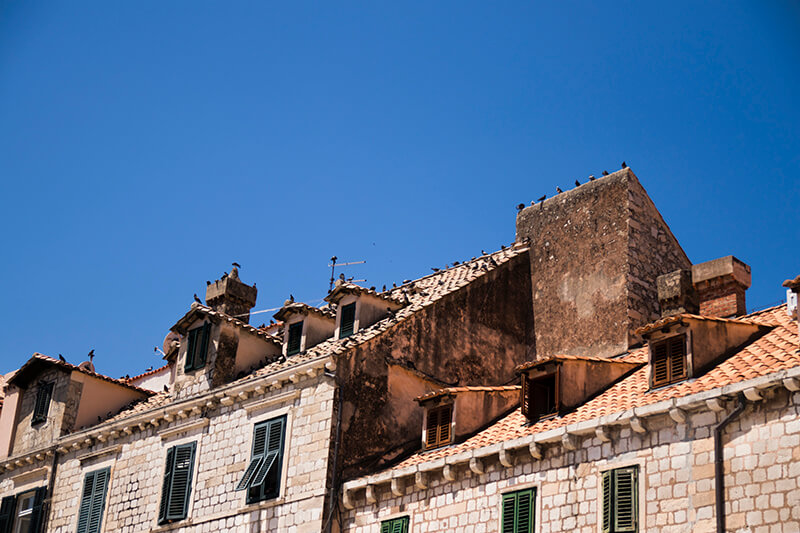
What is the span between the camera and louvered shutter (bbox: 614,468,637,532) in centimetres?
1819

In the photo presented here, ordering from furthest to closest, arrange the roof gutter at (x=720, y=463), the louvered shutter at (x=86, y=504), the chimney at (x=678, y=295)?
the louvered shutter at (x=86, y=504)
the chimney at (x=678, y=295)
the roof gutter at (x=720, y=463)

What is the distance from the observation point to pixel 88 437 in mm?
30172

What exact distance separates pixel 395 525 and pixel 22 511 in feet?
46.6

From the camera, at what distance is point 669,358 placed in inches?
803

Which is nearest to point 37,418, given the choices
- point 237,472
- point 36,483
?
point 36,483

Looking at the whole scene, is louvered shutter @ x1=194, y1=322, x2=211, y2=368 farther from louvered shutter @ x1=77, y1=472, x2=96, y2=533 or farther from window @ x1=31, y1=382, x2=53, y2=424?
window @ x1=31, y1=382, x2=53, y2=424

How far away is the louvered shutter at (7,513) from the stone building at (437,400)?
61 mm

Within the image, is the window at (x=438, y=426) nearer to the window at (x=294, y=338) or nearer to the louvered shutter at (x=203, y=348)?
the window at (x=294, y=338)

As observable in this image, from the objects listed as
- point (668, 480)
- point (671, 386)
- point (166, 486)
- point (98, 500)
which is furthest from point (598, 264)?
point (98, 500)

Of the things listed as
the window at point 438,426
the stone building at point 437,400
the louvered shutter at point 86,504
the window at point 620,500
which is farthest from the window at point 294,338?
the window at point 620,500

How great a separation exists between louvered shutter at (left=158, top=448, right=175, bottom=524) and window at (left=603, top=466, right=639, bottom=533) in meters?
12.5

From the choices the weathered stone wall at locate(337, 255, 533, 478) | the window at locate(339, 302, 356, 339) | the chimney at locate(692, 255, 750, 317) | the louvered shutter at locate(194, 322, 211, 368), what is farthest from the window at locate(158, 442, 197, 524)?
the chimney at locate(692, 255, 750, 317)

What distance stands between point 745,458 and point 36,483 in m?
21.6

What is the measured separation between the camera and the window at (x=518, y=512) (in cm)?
1989
